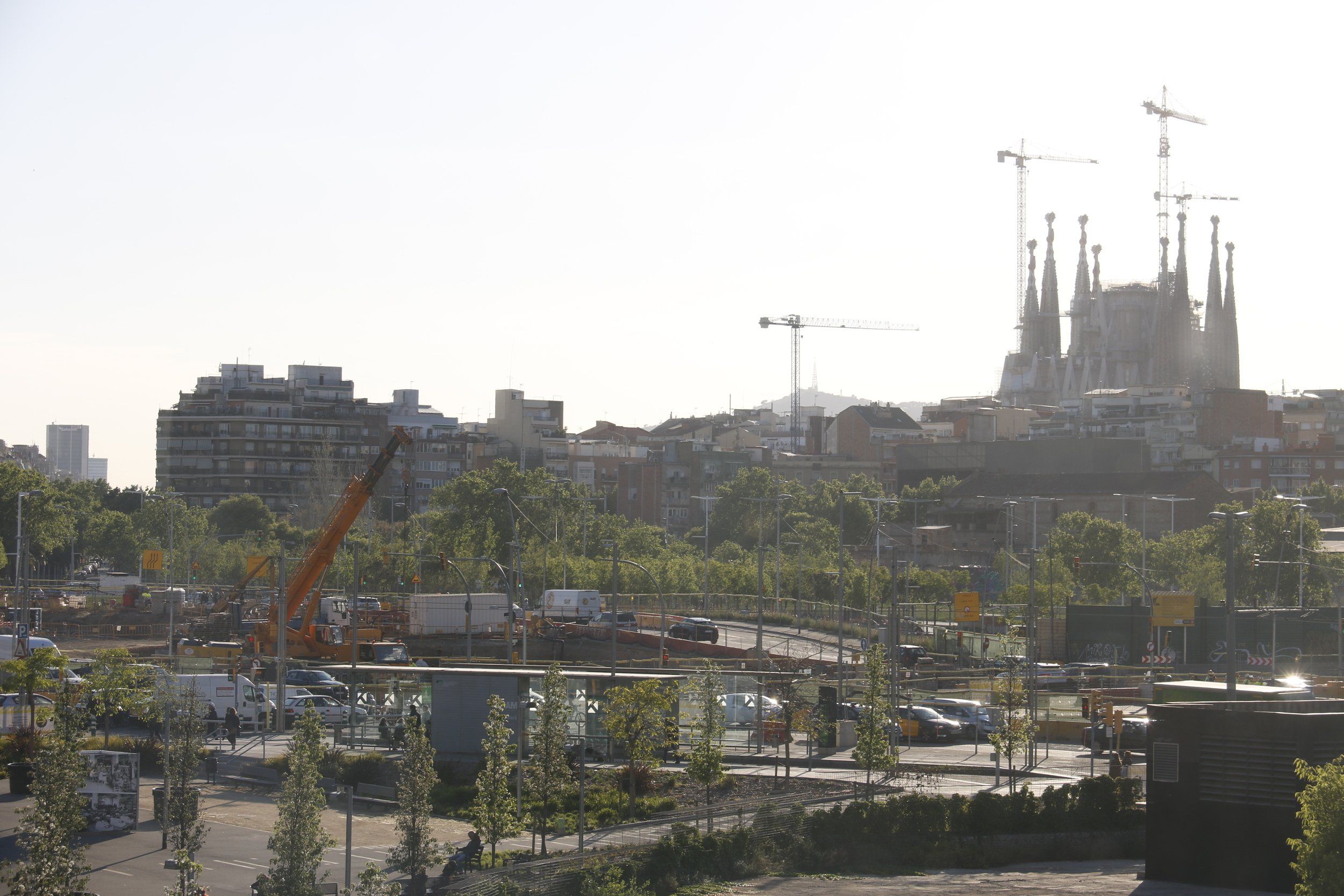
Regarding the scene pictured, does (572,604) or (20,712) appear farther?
(572,604)

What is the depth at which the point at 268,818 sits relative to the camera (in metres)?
29.5

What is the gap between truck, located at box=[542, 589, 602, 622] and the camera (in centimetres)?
6675

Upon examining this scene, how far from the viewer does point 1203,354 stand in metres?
192

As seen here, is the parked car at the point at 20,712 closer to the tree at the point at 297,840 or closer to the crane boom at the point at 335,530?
the crane boom at the point at 335,530

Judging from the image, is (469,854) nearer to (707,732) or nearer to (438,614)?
(707,732)

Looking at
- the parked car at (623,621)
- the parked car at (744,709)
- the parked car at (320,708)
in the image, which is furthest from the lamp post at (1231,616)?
the parked car at (623,621)

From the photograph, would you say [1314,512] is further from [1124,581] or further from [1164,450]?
[1124,581]

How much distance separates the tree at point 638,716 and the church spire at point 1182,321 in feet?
568

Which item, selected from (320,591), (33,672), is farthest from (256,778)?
(320,591)

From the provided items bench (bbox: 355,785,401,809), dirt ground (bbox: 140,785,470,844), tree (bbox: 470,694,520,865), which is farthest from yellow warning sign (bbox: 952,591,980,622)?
tree (bbox: 470,694,520,865)

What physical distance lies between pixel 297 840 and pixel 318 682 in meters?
28.3

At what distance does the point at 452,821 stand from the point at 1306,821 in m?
16.8

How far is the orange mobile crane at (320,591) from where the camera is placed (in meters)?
50.5

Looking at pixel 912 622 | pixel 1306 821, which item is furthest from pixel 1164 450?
pixel 1306 821
